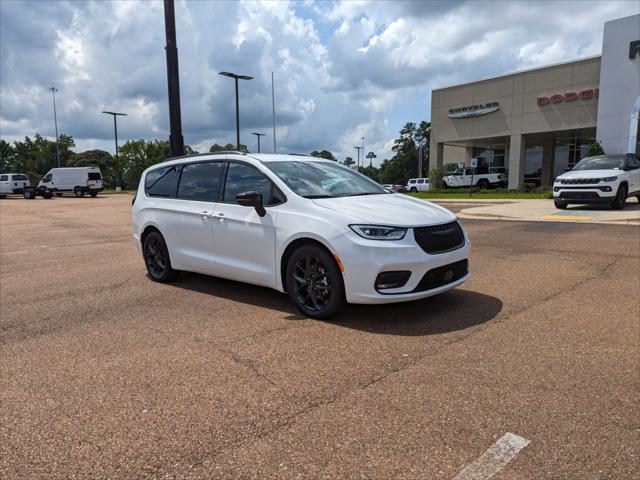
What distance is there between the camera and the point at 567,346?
4.01m

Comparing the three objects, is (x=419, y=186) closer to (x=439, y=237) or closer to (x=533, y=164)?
(x=533, y=164)

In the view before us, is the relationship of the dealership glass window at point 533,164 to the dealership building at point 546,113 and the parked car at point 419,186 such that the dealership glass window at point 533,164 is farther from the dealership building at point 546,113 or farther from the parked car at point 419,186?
the parked car at point 419,186

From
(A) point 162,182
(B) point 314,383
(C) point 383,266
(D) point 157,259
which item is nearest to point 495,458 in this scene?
(B) point 314,383

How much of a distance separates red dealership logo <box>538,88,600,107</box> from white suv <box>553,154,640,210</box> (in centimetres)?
2070

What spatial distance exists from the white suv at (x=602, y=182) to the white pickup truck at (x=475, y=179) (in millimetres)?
25918

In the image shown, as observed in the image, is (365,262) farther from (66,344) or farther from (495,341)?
(66,344)

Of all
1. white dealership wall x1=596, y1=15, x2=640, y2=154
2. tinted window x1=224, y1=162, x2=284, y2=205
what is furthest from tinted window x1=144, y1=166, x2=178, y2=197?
white dealership wall x1=596, y1=15, x2=640, y2=154

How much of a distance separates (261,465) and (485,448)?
3.86ft

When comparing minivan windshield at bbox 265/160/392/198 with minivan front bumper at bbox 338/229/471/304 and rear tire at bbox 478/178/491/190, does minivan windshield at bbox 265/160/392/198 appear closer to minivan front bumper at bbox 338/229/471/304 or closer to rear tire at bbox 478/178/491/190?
minivan front bumper at bbox 338/229/471/304

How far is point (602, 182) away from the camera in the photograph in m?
14.4

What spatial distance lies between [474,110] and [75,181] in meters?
33.4

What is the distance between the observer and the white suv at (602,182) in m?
14.4

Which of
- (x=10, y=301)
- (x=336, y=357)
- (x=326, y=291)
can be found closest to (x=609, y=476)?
(x=336, y=357)

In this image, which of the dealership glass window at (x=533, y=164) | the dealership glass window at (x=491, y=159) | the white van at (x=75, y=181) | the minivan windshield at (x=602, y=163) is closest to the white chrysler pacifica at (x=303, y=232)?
the minivan windshield at (x=602, y=163)
